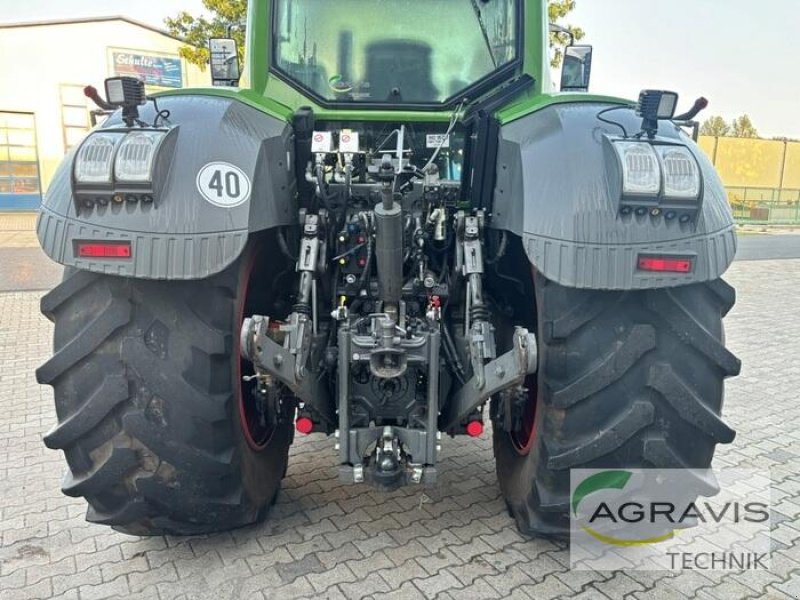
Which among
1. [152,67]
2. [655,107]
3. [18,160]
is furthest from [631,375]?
[18,160]

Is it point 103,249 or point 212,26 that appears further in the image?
point 212,26

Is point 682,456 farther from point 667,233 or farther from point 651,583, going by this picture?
point 667,233

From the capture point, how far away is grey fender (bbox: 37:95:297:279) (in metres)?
2.28

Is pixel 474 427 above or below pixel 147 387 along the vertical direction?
below

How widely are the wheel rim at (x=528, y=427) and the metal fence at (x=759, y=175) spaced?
25929mm

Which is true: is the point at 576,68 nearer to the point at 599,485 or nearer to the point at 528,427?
the point at 528,427

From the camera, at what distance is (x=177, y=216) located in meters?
2.31

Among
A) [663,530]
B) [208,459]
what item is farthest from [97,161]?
[663,530]

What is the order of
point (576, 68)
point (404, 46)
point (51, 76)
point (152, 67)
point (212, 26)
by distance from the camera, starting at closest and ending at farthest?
point (404, 46) < point (576, 68) < point (212, 26) < point (51, 76) < point (152, 67)

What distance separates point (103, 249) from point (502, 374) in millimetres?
1463

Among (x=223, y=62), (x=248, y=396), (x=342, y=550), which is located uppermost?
(x=223, y=62)

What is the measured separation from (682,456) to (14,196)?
26.2 meters

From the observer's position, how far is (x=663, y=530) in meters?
2.77

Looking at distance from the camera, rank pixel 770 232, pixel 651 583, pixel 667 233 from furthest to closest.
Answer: pixel 770 232, pixel 651 583, pixel 667 233
